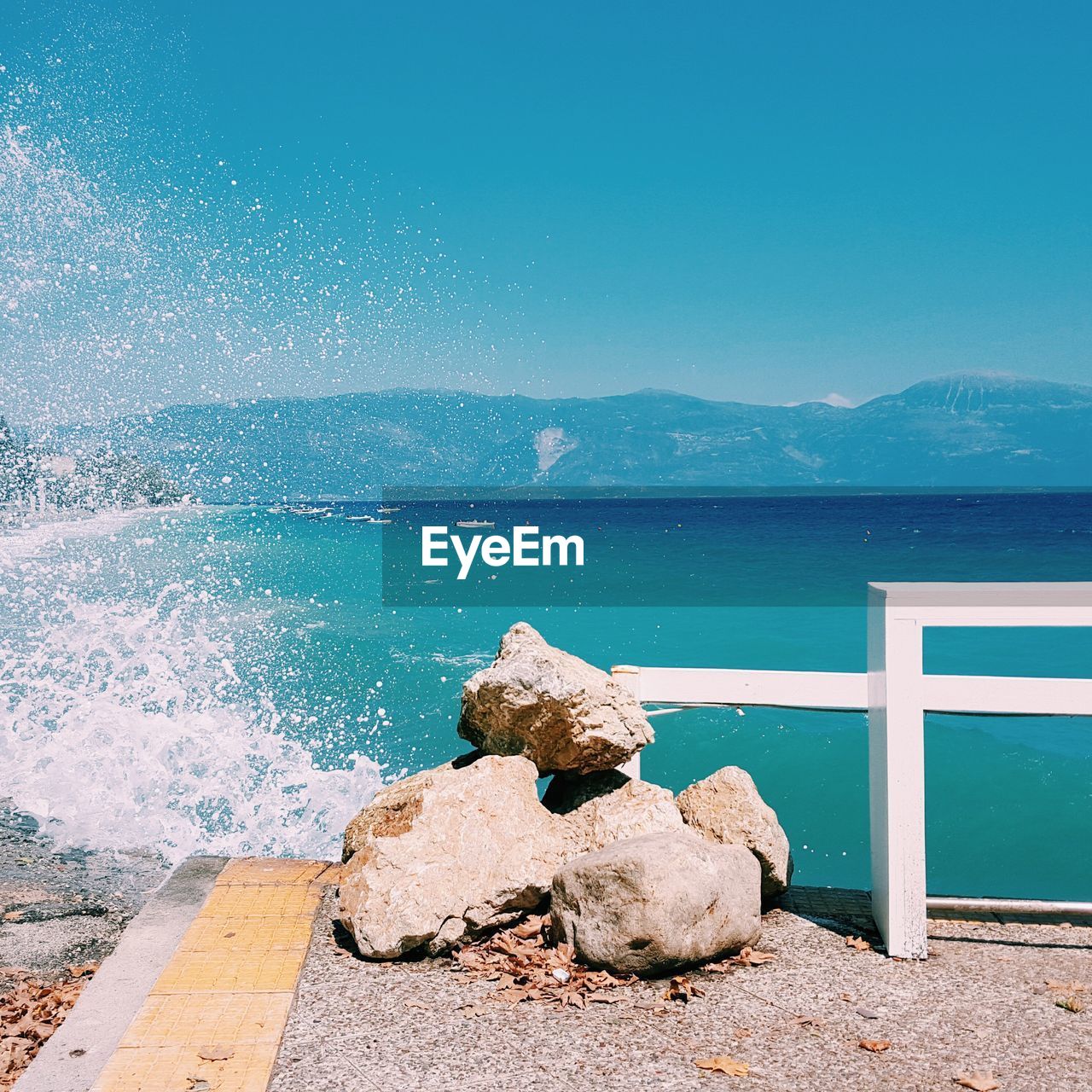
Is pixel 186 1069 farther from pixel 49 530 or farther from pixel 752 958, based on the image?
pixel 49 530

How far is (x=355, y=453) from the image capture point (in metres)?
157

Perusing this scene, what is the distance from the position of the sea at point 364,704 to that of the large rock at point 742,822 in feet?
6.81

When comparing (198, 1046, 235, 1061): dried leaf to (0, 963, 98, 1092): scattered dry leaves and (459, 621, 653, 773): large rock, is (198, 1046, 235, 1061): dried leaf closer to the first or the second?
(0, 963, 98, 1092): scattered dry leaves

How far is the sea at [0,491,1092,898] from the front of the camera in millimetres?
9586

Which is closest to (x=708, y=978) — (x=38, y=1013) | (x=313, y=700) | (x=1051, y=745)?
(x=38, y=1013)

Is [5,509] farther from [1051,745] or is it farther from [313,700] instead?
[1051,745]

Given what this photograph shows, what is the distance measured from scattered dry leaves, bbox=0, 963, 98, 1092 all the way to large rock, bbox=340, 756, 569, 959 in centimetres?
118

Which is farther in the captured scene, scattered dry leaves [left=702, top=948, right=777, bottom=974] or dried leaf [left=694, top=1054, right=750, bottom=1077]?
scattered dry leaves [left=702, top=948, right=777, bottom=974]

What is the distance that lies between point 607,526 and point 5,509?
69960 millimetres

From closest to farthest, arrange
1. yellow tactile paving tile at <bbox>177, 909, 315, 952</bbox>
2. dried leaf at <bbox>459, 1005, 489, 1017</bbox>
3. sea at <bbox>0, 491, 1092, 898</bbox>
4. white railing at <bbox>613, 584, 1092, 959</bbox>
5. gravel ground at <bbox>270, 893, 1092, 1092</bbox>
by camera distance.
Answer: gravel ground at <bbox>270, 893, 1092, 1092</bbox> < dried leaf at <bbox>459, 1005, 489, 1017</bbox> < white railing at <bbox>613, 584, 1092, 959</bbox> < yellow tactile paving tile at <bbox>177, 909, 315, 952</bbox> < sea at <bbox>0, 491, 1092, 898</bbox>

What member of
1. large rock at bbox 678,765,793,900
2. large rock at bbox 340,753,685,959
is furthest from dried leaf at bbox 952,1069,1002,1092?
large rock at bbox 340,753,685,959

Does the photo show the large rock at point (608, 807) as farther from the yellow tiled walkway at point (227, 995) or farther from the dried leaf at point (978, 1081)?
the dried leaf at point (978, 1081)

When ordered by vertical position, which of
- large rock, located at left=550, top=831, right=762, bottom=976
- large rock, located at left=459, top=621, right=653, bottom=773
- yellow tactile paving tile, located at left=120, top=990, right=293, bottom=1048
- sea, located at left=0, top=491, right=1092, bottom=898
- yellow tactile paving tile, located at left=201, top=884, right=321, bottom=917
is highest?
large rock, located at left=459, top=621, right=653, bottom=773

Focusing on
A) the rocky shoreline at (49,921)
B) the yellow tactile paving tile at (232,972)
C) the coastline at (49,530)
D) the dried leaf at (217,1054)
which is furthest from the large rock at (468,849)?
the coastline at (49,530)
